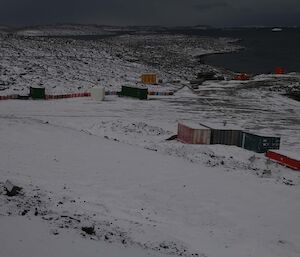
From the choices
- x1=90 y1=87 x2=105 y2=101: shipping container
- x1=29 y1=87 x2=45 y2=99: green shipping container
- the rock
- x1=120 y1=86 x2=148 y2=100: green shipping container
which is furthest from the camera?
x1=120 y1=86 x2=148 y2=100: green shipping container

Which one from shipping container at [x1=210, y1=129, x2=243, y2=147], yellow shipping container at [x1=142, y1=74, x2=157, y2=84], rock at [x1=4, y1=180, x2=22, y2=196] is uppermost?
rock at [x1=4, y1=180, x2=22, y2=196]

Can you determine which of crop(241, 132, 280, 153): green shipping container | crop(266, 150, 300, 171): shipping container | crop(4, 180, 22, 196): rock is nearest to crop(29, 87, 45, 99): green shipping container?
crop(241, 132, 280, 153): green shipping container

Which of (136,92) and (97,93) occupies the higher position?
(97,93)

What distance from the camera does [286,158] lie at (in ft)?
87.4

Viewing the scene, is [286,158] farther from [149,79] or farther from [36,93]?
[149,79]

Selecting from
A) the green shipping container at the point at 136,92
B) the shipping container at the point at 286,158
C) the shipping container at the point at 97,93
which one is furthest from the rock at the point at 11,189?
the green shipping container at the point at 136,92

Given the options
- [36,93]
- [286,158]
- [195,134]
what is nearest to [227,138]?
[195,134]

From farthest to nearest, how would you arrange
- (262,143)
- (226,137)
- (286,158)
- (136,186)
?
(226,137)
(262,143)
(286,158)
(136,186)

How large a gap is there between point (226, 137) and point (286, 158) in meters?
5.81

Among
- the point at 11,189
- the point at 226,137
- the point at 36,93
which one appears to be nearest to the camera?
the point at 11,189

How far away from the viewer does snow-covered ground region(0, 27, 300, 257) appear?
44.3ft

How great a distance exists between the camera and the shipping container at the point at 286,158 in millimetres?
25938

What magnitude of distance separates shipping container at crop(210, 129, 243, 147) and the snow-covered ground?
2.44 ft

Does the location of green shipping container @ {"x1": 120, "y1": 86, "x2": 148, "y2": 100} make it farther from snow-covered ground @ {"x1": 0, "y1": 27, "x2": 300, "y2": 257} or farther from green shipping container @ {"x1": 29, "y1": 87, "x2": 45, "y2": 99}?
green shipping container @ {"x1": 29, "y1": 87, "x2": 45, "y2": 99}
